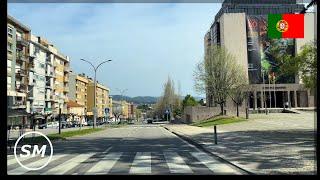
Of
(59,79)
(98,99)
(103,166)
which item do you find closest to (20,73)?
(59,79)

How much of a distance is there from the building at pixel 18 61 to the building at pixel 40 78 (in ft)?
9.08

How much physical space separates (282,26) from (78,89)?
142877 millimetres

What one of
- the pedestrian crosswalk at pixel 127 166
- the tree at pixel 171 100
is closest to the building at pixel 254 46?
the tree at pixel 171 100

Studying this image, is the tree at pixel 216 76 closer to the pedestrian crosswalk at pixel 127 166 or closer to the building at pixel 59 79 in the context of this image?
the building at pixel 59 79

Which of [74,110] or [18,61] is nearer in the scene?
[18,61]

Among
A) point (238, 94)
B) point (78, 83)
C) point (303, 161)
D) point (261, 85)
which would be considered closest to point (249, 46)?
point (261, 85)

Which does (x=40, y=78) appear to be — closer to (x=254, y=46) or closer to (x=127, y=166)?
(x=254, y=46)

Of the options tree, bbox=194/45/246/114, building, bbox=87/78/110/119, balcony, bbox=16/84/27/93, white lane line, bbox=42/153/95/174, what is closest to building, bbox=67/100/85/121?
building, bbox=87/78/110/119

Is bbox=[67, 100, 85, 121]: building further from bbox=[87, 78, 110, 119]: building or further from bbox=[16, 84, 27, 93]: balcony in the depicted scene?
bbox=[16, 84, 27, 93]: balcony

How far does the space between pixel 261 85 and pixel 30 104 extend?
53.4 meters

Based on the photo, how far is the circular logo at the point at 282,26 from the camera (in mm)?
14664

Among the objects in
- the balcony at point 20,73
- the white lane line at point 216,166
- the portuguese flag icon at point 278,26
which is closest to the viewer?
the white lane line at point 216,166

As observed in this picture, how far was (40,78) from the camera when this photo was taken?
10462cm
